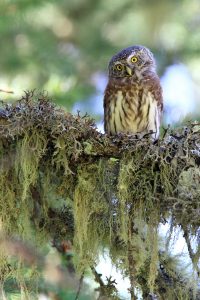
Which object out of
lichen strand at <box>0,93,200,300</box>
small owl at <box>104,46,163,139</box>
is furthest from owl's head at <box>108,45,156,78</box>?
lichen strand at <box>0,93,200,300</box>

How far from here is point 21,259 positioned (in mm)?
3049

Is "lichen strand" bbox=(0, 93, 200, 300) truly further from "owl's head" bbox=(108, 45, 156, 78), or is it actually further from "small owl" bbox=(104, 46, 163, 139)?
"owl's head" bbox=(108, 45, 156, 78)

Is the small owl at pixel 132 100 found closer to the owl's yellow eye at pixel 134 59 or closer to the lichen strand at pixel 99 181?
the owl's yellow eye at pixel 134 59

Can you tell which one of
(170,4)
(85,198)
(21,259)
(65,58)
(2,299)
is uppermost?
(170,4)

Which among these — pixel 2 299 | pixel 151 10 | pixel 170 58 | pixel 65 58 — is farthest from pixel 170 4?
pixel 2 299

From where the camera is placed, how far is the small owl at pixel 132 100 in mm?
3934

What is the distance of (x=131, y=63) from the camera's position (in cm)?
423

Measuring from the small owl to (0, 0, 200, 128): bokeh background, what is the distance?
83 cm

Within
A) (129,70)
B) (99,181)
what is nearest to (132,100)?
(129,70)

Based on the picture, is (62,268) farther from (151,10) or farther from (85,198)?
(151,10)

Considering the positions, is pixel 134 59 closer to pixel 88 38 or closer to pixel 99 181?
pixel 99 181

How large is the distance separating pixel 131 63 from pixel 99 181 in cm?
137

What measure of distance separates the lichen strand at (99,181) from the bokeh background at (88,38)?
1934 millimetres

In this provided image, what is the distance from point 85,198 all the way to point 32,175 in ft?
0.80
